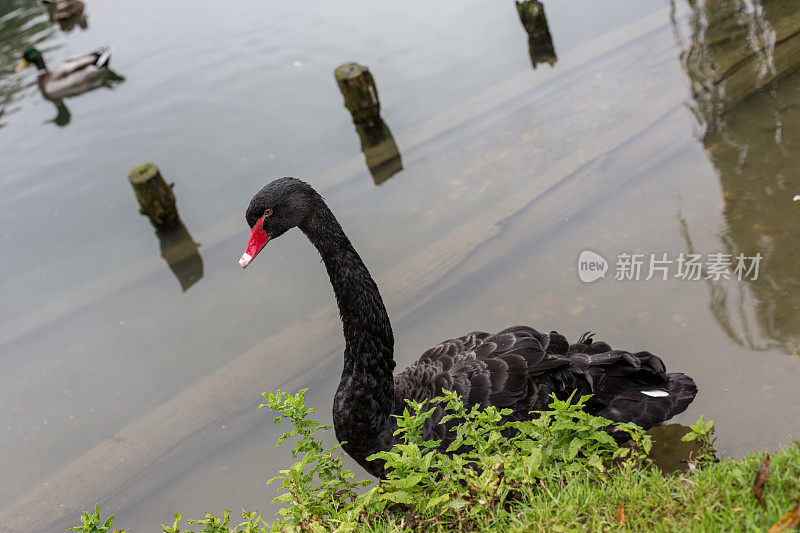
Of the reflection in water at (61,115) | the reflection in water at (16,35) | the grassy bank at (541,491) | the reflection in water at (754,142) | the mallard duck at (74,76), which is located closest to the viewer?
the grassy bank at (541,491)

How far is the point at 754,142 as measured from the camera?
5465 millimetres

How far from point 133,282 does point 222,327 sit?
1.28 m

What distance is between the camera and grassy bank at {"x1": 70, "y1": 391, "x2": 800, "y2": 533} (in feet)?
7.18

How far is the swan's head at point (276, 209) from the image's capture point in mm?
3273

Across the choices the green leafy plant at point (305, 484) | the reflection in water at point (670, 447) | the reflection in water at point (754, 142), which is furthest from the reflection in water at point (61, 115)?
the reflection in water at point (670, 447)

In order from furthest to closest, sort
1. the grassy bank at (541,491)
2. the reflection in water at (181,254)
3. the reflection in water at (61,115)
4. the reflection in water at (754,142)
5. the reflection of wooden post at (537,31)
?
the reflection in water at (61,115) → the reflection of wooden post at (537,31) → the reflection in water at (181,254) → the reflection in water at (754,142) → the grassy bank at (541,491)

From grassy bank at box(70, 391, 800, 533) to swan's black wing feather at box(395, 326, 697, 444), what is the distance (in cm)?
64

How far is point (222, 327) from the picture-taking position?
5453mm

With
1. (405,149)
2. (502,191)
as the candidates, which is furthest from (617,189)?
(405,149)

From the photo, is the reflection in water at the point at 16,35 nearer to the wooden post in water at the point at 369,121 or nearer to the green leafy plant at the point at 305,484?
the wooden post in water at the point at 369,121

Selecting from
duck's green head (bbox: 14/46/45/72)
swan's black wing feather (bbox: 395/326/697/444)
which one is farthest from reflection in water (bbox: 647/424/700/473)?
duck's green head (bbox: 14/46/45/72)

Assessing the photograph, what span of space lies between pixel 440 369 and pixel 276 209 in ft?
3.86

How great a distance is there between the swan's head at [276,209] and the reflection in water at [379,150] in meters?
3.47

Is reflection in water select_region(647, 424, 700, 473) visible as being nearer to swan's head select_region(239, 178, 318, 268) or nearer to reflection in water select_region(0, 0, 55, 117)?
swan's head select_region(239, 178, 318, 268)
